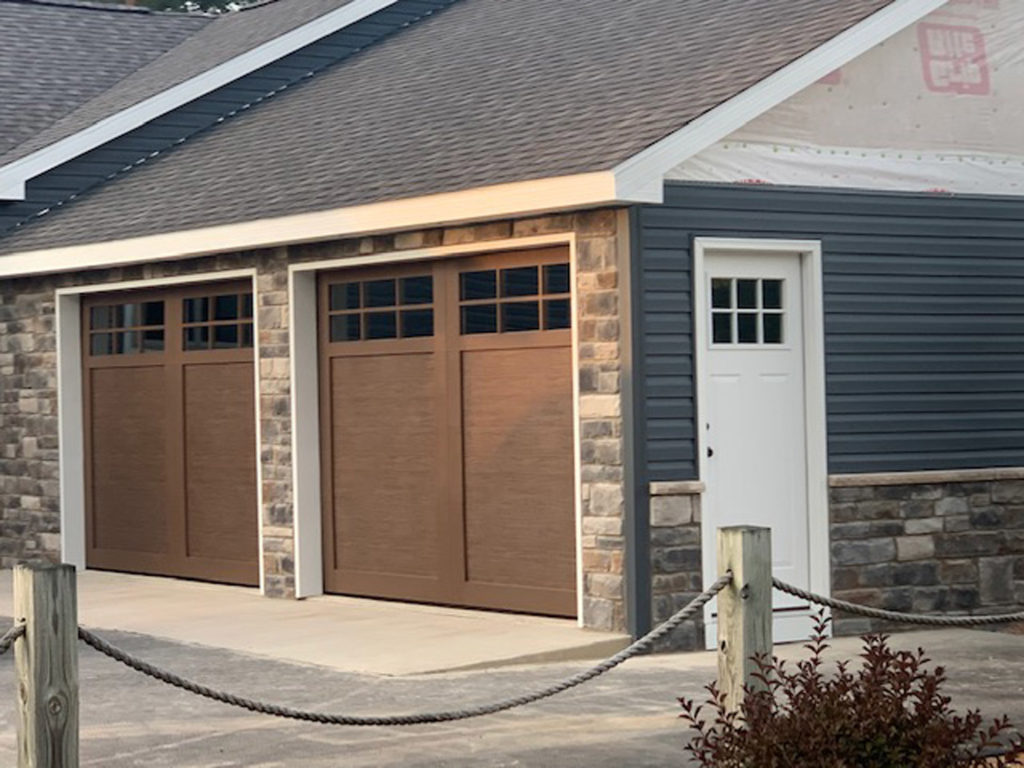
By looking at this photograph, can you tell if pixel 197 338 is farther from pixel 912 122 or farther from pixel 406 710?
pixel 406 710

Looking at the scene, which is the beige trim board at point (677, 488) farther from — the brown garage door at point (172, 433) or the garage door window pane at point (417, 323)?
the brown garage door at point (172, 433)

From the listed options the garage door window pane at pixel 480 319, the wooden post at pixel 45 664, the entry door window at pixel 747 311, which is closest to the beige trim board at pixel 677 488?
the entry door window at pixel 747 311

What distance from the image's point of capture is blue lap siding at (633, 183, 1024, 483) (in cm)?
1230

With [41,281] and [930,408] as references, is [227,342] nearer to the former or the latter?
[41,281]

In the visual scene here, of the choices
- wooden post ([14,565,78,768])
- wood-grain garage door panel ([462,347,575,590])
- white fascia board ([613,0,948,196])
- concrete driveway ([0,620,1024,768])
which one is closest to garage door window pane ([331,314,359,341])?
wood-grain garage door panel ([462,347,575,590])

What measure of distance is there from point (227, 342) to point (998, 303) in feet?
20.2

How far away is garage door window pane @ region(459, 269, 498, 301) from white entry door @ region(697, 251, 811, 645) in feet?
5.38

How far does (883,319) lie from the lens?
13.2 metres

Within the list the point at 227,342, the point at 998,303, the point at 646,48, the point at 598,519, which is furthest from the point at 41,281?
the point at 998,303

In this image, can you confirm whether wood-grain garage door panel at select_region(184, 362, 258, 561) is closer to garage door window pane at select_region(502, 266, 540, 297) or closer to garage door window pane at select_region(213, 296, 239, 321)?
garage door window pane at select_region(213, 296, 239, 321)

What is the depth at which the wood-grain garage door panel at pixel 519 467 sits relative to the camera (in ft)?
42.7

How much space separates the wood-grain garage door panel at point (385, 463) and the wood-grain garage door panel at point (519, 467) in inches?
17.6

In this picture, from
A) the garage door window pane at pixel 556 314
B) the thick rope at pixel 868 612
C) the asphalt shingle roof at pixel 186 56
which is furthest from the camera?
the asphalt shingle roof at pixel 186 56

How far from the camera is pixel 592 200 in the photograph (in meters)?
12.0
